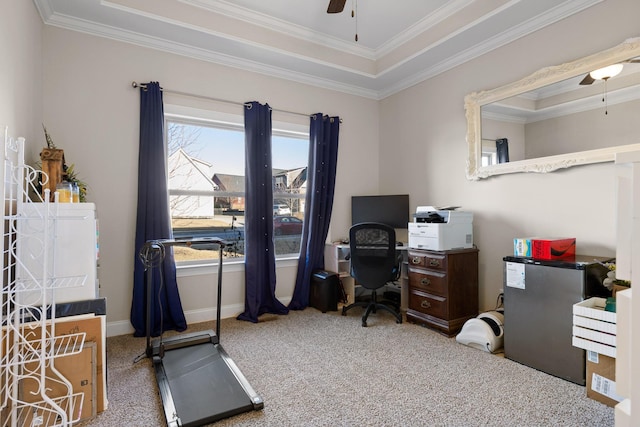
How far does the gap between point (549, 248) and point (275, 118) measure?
3059 millimetres

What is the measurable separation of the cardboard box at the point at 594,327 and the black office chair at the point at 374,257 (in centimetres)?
155

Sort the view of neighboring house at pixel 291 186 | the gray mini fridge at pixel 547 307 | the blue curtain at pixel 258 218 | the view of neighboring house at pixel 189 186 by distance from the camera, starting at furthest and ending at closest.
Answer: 1. the view of neighboring house at pixel 291 186
2. the blue curtain at pixel 258 218
3. the view of neighboring house at pixel 189 186
4. the gray mini fridge at pixel 547 307

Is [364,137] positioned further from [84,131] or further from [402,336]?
[84,131]

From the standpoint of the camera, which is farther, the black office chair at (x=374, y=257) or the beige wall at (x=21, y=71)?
the black office chair at (x=374, y=257)

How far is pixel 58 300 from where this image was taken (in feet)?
6.43

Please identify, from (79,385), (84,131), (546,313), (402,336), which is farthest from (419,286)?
(84,131)

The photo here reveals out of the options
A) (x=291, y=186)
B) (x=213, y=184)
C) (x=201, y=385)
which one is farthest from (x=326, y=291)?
(x=201, y=385)

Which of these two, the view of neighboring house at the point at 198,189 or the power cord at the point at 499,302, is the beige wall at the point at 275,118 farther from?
the view of neighboring house at the point at 198,189

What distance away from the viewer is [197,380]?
2.23m

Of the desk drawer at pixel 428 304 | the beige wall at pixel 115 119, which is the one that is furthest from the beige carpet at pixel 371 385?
the beige wall at pixel 115 119

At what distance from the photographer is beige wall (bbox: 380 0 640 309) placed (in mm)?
2543

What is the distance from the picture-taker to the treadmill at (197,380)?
6.19 feet

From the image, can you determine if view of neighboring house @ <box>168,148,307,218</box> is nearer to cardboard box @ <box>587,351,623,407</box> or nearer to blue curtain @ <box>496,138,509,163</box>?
blue curtain @ <box>496,138,509,163</box>

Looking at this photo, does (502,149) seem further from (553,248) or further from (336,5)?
(336,5)
